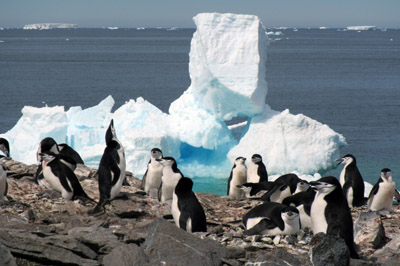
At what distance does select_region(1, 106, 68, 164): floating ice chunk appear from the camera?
1788 cm

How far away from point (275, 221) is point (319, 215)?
1.62ft

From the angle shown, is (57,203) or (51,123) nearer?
(57,203)

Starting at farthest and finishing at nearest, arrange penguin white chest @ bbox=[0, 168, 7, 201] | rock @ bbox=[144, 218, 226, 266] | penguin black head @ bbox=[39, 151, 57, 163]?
penguin black head @ bbox=[39, 151, 57, 163], penguin white chest @ bbox=[0, 168, 7, 201], rock @ bbox=[144, 218, 226, 266]

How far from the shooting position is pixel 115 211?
24.1 ft

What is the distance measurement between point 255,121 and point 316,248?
14.0 meters

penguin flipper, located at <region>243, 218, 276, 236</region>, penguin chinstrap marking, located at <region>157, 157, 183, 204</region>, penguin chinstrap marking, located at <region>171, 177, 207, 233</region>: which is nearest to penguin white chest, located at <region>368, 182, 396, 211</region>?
penguin flipper, located at <region>243, 218, 276, 236</region>

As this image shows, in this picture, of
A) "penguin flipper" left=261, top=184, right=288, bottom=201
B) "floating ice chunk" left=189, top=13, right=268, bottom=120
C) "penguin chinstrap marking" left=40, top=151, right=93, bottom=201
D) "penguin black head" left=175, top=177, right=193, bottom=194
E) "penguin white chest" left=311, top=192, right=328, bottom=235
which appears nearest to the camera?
"penguin white chest" left=311, top=192, right=328, bottom=235

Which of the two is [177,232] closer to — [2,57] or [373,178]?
[373,178]

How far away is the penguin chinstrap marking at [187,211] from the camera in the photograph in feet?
21.8

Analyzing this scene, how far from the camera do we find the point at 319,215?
6.26 metres

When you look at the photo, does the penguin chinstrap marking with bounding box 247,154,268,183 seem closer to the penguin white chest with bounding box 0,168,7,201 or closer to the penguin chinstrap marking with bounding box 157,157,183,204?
the penguin chinstrap marking with bounding box 157,157,183,204

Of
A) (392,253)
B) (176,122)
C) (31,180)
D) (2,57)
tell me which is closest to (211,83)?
(176,122)

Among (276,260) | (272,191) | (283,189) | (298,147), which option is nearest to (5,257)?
(276,260)

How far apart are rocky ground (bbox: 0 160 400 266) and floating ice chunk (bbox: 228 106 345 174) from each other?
9.56 m
